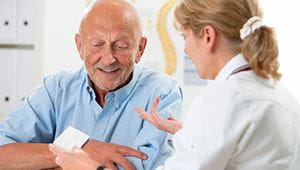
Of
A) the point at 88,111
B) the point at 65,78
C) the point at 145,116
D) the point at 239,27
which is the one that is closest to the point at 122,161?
the point at 145,116

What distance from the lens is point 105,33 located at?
5.25 feet

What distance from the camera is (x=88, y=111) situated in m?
1.68

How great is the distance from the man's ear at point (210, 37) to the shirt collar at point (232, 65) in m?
0.06

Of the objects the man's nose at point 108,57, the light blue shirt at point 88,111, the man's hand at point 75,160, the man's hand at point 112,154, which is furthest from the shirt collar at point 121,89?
the man's hand at point 75,160

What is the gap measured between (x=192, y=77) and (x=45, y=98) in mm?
1048

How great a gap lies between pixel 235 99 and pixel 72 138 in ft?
2.48

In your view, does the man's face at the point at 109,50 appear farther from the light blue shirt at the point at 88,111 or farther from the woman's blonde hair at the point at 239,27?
the woman's blonde hair at the point at 239,27

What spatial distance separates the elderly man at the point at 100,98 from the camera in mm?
1584

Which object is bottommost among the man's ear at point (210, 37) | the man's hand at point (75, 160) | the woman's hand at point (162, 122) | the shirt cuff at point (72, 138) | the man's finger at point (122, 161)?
the man's finger at point (122, 161)

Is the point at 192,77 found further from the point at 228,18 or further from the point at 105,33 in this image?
the point at 228,18

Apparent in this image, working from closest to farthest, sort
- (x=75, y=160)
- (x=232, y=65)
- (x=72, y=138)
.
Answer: (x=232, y=65)
(x=75, y=160)
(x=72, y=138)

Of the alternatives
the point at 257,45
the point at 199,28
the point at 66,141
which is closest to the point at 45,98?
the point at 66,141

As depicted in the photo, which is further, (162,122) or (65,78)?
(65,78)

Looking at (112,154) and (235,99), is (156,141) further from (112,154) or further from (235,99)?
(235,99)
